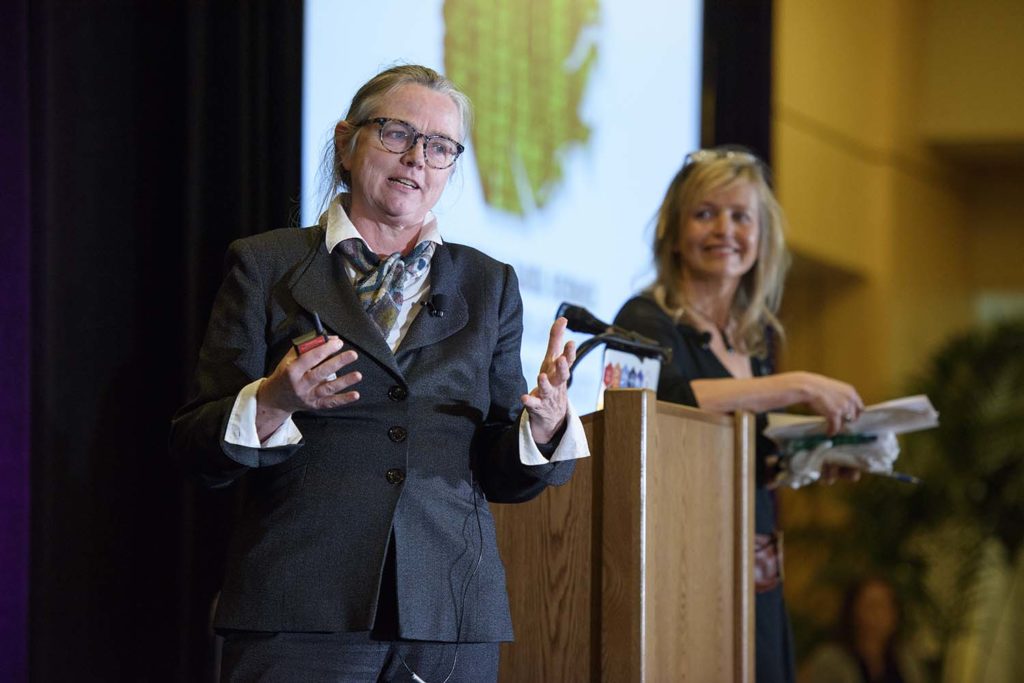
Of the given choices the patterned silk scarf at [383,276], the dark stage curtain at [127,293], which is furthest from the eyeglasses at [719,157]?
the patterned silk scarf at [383,276]

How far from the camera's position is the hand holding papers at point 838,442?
3207mm

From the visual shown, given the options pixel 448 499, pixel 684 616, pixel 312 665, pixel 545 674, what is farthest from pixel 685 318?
pixel 312 665

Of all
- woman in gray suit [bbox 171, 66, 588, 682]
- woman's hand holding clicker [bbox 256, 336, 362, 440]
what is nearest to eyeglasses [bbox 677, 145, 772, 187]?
woman in gray suit [bbox 171, 66, 588, 682]

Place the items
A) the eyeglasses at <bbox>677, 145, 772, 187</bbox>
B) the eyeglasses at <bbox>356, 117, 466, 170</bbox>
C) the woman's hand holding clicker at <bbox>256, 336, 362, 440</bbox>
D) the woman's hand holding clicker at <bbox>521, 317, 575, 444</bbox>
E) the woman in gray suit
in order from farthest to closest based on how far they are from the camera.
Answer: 1. the eyeglasses at <bbox>677, 145, 772, 187</bbox>
2. the eyeglasses at <bbox>356, 117, 466, 170</bbox>
3. the woman's hand holding clicker at <bbox>521, 317, 575, 444</bbox>
4. the woman in gray suit
5. the woman's hand holding clicker at <bbox>256, 336, 362, 440</bbox>

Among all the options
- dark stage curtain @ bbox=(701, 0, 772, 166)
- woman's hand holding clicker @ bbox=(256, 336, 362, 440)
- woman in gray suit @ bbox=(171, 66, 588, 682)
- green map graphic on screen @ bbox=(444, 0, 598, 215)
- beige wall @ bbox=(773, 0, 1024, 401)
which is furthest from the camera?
beige wall @ bbox=(773, 0, 1024, 401)

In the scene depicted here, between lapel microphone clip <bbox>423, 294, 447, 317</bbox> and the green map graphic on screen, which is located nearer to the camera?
lapel microphone clip <bbox>423, 294, 447, 317</bbox>

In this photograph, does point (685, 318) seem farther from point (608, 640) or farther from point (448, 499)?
point (448, 499)

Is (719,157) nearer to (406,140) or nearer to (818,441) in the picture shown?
(818,441)

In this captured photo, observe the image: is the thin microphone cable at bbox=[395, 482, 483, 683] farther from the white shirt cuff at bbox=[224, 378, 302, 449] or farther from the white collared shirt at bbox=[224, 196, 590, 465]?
the white shirt cuff at bbox=[224, 378, 302, 449]

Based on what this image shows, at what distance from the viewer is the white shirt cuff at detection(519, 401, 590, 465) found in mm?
1915

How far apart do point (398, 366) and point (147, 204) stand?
1.26 meters

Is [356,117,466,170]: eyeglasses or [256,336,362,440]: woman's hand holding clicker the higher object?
[356,117,466,170]: eyeglasses

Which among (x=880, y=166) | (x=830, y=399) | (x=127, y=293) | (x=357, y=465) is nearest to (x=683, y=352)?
(x=830, y=399)

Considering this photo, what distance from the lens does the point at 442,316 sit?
1.96m
